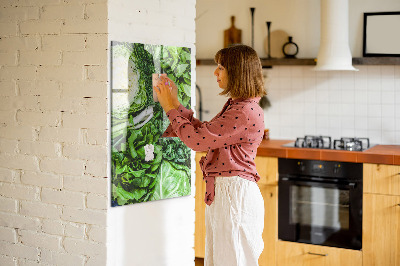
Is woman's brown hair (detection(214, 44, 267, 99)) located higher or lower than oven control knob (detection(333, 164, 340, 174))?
higher

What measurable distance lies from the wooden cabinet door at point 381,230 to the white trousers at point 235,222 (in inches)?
54.6

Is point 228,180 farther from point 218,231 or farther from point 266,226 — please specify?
point 266,226

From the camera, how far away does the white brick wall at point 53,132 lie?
2.74m

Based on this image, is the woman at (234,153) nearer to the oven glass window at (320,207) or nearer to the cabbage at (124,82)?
the cabbage at (124,82)

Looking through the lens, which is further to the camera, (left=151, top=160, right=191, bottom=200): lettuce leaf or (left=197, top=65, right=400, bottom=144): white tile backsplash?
(left=197, top=65, right=400, bottom=144): white tile backsplash

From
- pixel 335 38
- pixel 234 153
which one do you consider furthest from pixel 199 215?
pixel 234 153

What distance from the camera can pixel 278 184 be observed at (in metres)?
4.10

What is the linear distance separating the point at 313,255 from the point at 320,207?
341 millimetres

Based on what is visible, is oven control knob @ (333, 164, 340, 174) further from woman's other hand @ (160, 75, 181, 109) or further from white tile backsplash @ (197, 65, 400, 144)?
woman's other hand @ (160, 75, 181, 109)

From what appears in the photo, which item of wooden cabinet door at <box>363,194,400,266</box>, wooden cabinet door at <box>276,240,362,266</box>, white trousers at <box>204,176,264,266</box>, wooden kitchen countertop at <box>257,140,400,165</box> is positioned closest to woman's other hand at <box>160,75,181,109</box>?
white trousers at <box>204,176,264,266</box>

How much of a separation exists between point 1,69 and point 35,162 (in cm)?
52

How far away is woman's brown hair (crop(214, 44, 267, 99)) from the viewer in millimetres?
2598

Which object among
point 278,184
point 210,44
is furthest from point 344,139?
point 210,44

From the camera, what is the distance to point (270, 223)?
416 cm
